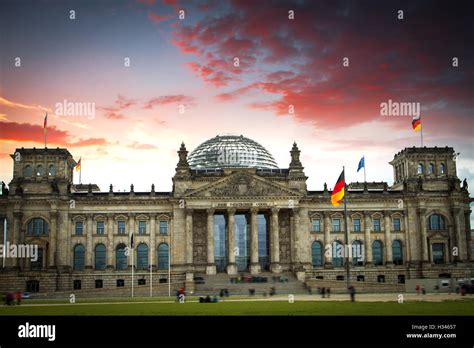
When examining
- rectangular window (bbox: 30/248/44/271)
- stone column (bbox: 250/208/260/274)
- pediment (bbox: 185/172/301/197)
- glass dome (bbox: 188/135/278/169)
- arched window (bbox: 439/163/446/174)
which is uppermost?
glass dome (bbox: 188/135/278/169)

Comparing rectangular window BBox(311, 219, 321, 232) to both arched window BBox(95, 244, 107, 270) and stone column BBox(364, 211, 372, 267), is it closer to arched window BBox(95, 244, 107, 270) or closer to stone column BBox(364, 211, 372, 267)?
stone column BBox(364, 211, 372, 267)

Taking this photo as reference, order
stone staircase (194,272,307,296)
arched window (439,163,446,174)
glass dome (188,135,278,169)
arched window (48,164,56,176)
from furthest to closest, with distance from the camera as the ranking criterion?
glass dome (188,135,278,169) → arched window (439,163,446,174) → arched window (48,164,56,176) → stone staircase (194,272,307,296)

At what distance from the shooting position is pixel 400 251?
111562mm

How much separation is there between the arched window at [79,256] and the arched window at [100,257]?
2.23 metres

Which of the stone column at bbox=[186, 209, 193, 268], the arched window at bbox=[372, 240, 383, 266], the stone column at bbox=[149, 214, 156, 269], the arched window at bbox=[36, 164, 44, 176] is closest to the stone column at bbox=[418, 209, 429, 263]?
the arched window at bbox=[372, 240, 383, 266]

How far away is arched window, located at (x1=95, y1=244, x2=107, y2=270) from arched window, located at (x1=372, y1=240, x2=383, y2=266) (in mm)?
44731

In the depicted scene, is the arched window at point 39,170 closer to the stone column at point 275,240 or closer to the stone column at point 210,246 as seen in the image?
the stone column at point 210,246

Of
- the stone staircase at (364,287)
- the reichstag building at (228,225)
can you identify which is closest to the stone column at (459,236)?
the reichstag building at (228,225)

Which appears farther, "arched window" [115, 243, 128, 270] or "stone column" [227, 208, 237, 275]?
"arched window" [115, 243, 128, 270]

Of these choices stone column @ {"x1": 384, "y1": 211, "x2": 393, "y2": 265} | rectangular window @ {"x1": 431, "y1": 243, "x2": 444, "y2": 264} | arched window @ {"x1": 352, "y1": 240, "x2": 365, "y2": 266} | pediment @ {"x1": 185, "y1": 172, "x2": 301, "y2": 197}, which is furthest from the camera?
rectangular window @ {"x1": 431, "y1": 243, "x2": 444, "y2": 264}

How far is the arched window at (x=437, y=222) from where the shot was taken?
111m

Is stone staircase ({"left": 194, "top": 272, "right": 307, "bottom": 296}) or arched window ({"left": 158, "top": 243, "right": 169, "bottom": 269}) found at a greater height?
arched window ({"left": 158, "top": 243, "right": 169, "bottom": 269})

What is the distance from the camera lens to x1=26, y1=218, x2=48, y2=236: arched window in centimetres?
10650
